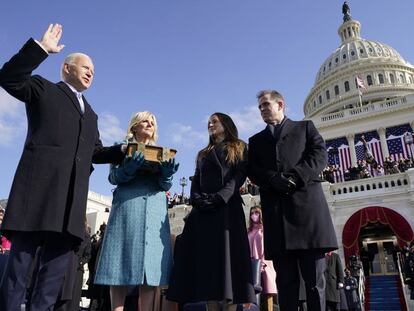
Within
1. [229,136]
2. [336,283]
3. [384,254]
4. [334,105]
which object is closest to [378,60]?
[334,105]

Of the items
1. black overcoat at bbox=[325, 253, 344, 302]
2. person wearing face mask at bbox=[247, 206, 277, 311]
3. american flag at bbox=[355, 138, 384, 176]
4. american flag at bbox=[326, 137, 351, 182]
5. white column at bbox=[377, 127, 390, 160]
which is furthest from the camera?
american flag at bbox=[326, 137, 351, 182]

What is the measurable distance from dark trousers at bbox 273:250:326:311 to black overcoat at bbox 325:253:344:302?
188 inches

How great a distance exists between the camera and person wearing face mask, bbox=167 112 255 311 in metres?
3.21

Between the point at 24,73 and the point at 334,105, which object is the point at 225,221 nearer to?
the point at 24,73

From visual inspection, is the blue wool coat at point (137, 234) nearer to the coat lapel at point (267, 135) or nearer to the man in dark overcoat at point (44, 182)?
the man in dark overcoat at point (44, 182)

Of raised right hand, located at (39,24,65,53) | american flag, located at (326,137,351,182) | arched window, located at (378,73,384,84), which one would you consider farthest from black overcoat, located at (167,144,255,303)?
arched window, located at (378,73,384,84)

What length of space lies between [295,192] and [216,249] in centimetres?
86

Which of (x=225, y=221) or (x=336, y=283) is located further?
(x=336, y=283)

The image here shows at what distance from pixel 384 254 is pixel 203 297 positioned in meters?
27.1

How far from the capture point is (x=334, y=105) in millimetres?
53812

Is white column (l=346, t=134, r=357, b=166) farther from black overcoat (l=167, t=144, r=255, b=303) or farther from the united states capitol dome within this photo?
black overcoat (l=167, t=144, r=255, b=303)

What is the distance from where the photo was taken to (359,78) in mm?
48312

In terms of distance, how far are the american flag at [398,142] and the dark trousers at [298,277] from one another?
29.0 meters

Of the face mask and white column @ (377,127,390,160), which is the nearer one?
the face mask
